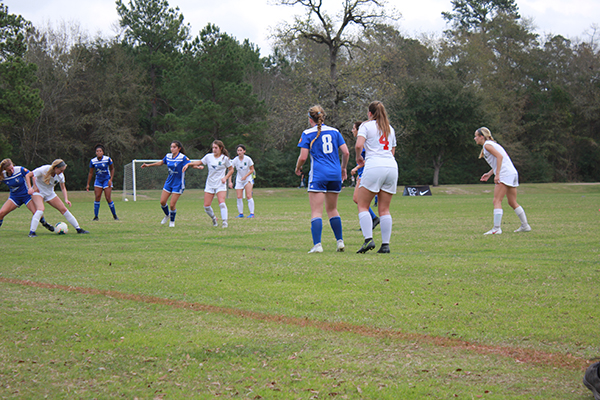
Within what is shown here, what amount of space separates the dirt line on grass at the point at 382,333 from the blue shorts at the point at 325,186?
135 inches

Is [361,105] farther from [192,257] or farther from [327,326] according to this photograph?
[327,326]

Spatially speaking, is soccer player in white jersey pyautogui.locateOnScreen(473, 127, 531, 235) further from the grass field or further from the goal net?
the goal net

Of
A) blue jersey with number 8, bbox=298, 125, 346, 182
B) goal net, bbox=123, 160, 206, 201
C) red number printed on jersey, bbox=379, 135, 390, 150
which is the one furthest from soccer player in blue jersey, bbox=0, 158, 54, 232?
goal net, bbox=123, 160, 206, 201

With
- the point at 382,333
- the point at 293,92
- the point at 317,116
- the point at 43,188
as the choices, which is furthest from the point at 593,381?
the point at 293,92

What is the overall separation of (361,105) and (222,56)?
504 inches

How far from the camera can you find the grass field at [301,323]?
3.29 m

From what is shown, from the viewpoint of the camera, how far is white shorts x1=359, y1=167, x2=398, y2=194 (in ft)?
26.5

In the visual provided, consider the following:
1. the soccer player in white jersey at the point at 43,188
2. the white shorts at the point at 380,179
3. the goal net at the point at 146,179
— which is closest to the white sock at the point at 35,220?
the soccer player in white jersey at the point at 43,188

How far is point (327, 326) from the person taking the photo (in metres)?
4.47

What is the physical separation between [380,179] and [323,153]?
3.15ft

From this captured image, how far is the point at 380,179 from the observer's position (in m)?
8.06

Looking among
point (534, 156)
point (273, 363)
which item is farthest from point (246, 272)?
point (534, 156)

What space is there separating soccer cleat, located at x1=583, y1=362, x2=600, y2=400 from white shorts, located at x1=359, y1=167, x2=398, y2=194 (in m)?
5.17

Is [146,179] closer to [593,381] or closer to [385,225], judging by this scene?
[385,225]
